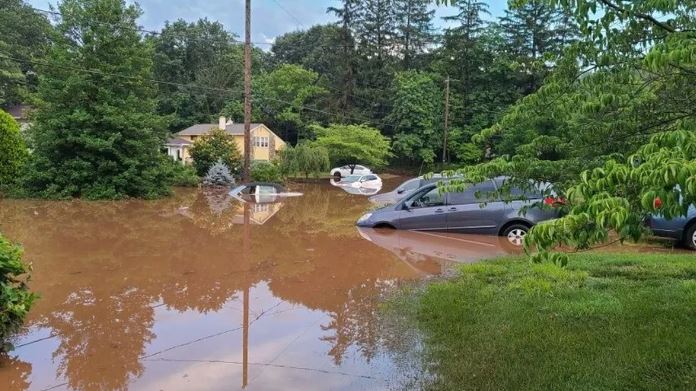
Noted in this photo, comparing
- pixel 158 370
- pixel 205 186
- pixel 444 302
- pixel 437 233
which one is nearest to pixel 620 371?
pixel 444 302

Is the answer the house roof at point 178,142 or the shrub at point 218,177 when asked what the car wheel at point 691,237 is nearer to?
the shrub at point 218,177

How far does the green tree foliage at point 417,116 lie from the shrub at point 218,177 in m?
21.7

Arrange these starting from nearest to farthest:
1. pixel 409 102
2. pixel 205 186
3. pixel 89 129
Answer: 1. pixel 89 129
2. pixel 205 186
3. pixel 409 102

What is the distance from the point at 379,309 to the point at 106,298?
390 cm

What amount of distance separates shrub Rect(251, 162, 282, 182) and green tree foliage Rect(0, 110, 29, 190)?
13449 mm

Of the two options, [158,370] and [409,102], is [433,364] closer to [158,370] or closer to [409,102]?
[158,370]

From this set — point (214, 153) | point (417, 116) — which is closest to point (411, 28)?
point (417, 116)

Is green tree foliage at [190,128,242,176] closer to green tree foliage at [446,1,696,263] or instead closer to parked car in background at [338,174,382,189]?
parked car in background at [338,174,382,189]

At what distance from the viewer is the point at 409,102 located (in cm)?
5103

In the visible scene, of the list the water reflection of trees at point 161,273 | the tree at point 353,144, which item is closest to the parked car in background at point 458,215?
the water reflection of trees at point 161,273

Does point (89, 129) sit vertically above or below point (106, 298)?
above

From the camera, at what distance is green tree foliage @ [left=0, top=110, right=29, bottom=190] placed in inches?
902

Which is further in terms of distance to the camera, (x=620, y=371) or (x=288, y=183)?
(x=288, y=183)

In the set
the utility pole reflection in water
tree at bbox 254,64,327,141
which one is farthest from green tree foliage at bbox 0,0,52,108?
the utility pole reflection in water
